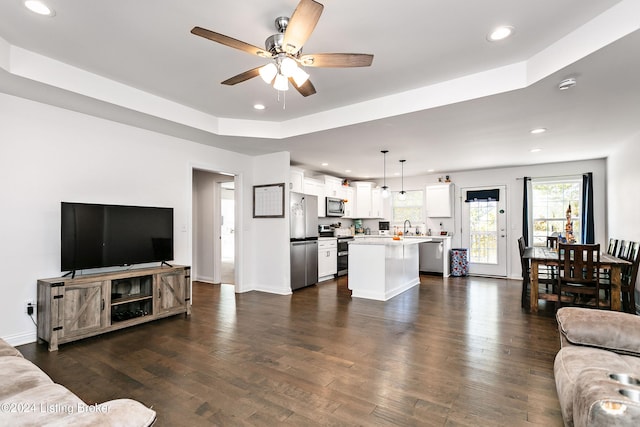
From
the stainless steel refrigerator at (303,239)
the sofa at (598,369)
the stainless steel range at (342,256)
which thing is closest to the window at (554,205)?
the stainless steel range at (342,256)

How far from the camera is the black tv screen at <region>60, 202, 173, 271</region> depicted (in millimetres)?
3430

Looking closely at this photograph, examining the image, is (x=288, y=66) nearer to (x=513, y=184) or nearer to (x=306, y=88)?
(x=306, y=88)

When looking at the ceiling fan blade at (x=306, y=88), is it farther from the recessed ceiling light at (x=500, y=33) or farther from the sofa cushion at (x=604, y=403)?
the sofa cushion at (x=604, y=403)

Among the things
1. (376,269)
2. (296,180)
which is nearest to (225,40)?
(376,269)

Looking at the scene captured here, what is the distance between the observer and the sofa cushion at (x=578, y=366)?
5.10 ft

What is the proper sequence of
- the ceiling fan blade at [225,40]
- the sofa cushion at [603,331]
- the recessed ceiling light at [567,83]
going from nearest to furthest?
1. the sofa cushion at [603,331]
2. the ceiling fan blade at [225,40]
3. the recessed ceiling light at [567,83]

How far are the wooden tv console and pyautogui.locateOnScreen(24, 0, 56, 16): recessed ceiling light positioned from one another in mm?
2308

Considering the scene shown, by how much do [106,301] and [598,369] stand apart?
410cm

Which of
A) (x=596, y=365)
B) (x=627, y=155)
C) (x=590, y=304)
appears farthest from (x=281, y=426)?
(x=627, y=155)

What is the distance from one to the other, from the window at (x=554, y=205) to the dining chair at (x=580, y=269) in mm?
2844

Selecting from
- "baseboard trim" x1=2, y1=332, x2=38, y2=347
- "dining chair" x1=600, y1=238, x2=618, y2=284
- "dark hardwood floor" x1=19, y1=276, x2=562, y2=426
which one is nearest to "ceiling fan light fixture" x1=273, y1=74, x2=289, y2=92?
"dark hardwood floor" x1=19, y1=276, x2=562, y2=426

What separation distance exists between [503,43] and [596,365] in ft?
7.98

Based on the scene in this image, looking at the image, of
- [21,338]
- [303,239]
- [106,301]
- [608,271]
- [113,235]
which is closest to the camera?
[21,338]

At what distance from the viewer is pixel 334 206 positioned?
24.6ft
